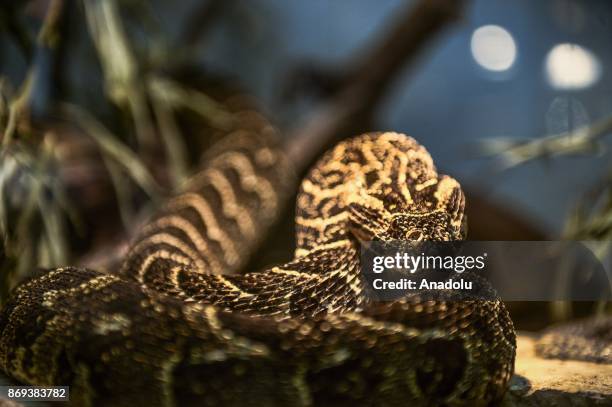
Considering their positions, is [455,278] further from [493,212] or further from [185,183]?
[185,183]

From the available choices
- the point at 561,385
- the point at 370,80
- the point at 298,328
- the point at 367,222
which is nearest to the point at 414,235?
the point at 367,222

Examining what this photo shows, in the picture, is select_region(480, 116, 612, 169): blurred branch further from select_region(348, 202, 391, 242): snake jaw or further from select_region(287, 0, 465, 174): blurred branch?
select_region(287, 0, 465, 174): blurred branch

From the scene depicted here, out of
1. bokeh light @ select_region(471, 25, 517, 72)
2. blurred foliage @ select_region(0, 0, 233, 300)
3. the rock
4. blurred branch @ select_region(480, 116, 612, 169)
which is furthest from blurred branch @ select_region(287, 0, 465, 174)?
the rock

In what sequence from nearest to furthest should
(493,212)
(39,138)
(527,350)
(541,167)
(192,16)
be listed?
(527,350) < (541,167) < (493,212) < (39,138) < (192,16)

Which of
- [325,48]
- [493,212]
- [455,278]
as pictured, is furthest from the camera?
[325,48]

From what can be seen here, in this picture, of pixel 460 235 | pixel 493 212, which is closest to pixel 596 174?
pixel 493 212
